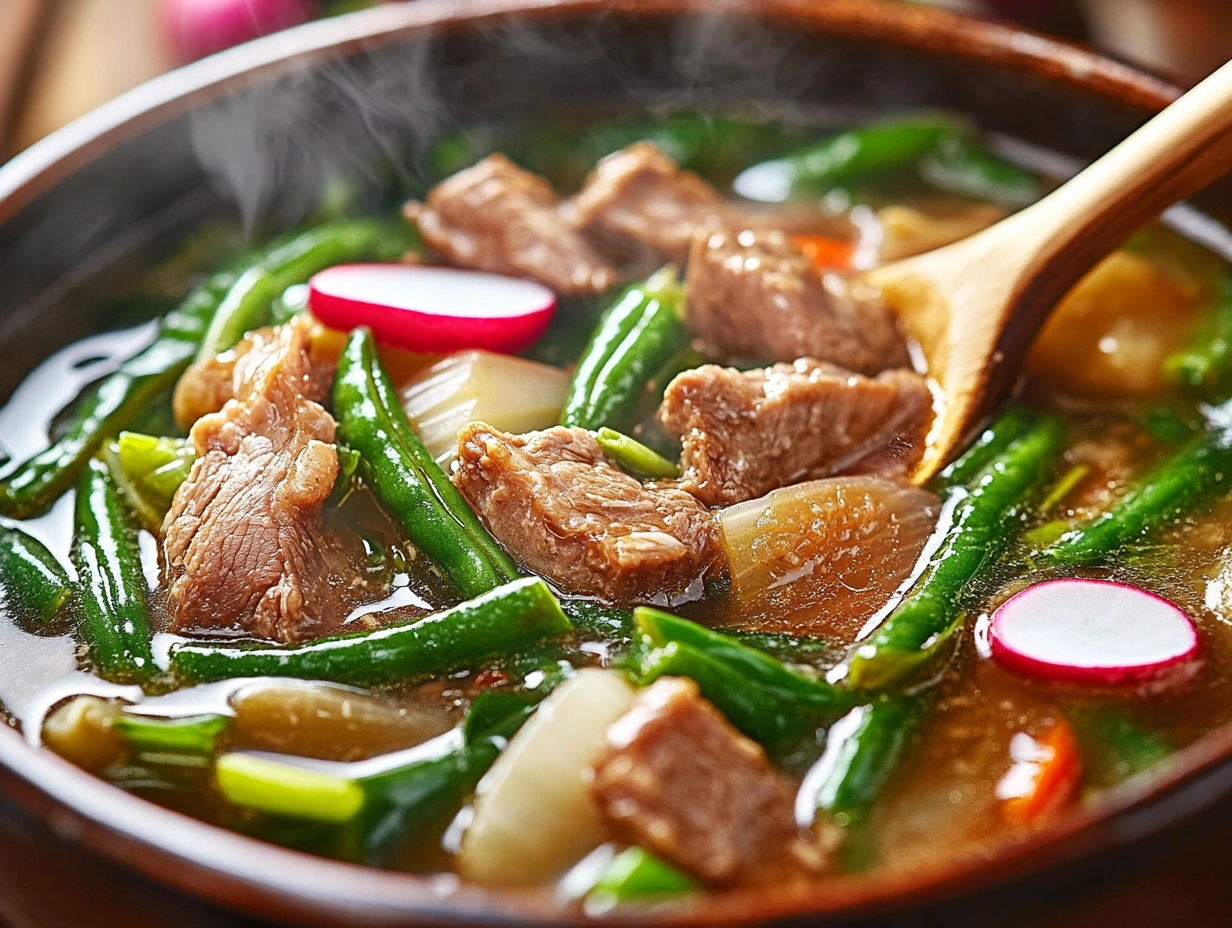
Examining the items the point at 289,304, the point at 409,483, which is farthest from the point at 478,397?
Answer: the point at 289,304

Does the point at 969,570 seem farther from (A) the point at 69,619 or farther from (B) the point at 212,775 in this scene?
(A) the point at 69,619

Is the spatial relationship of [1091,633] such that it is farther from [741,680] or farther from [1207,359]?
[1207,359]

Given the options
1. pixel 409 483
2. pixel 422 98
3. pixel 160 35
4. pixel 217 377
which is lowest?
pixel 409 483

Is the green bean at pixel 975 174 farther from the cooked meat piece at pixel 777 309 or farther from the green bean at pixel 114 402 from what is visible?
the green bean at pixel 114 402

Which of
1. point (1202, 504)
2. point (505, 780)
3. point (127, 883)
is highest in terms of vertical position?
point (127, 883)

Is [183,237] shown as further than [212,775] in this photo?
Yes

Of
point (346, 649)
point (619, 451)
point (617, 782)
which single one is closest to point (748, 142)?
point (619, 451)

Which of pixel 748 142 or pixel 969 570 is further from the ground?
pixel 748 142

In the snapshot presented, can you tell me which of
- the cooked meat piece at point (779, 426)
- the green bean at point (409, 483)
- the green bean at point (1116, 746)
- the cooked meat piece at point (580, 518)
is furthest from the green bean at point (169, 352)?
the green bean at point (1116, 746)
